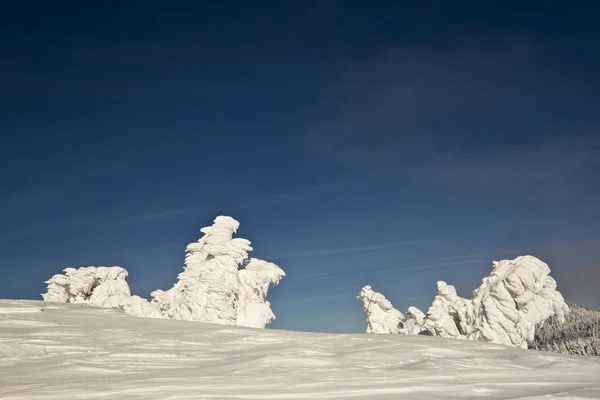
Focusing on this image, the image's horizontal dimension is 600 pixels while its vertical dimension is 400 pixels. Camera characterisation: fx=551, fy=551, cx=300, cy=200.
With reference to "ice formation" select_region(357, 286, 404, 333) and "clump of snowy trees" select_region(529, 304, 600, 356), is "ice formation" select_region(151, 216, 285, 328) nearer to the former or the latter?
"ice formation" select_region(357, 286, 404, 333)

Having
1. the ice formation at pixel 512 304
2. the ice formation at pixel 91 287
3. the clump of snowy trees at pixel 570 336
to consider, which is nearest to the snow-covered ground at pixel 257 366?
the ice formation at pixel 512 304

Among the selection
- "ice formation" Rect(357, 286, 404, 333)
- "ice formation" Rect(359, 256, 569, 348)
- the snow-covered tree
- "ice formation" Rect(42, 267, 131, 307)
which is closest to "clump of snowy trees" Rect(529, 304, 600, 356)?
"ice formation" Rect(359, 256, 569, 348)

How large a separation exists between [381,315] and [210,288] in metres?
8.56

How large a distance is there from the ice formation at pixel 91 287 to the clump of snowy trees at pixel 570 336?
17.5 metres

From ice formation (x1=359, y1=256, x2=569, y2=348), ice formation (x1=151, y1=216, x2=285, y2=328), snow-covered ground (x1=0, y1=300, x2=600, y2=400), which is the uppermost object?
ice formation (x1=151, y1=216, x2=285, y2=328)

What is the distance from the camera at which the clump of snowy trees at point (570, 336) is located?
64.0 ft

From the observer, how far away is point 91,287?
83.9 ft

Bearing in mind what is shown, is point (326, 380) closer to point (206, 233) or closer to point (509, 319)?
point (509, 319)

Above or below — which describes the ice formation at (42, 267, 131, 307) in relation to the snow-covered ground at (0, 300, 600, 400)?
above

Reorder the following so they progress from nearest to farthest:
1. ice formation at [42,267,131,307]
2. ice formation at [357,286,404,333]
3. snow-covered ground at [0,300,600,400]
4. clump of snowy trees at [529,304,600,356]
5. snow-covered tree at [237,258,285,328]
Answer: snow-covered ground at [0,300,600,400]
clump of snowy trees at [529,304,600,356]
snow-covered tree at [237,258,285,328]
ice formation at [42,267,131,307]
ice formation at [357,286,404,333]

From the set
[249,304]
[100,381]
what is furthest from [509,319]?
[100,381]

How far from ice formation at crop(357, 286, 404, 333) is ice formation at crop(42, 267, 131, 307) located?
446 inches

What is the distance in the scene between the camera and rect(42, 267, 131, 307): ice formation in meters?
24.4

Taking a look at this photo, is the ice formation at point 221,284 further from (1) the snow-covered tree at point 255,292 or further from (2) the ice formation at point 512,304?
(2) the ice formation at point 512,304
